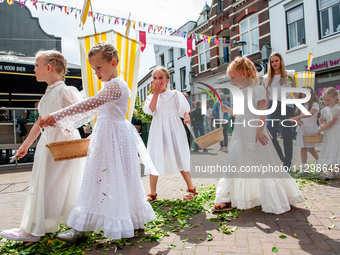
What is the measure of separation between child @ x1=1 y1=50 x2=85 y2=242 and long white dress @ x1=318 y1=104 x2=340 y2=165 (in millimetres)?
3885

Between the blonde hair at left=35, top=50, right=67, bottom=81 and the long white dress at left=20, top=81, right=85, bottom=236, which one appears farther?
the blonde hair at left=35, top=50, right=67, bottom=81

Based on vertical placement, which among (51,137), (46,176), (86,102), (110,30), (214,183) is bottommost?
(214,183)

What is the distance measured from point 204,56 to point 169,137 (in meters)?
19.3

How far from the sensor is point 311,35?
11.7 m

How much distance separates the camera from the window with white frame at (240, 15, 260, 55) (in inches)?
608

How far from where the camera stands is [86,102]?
80.0 inches

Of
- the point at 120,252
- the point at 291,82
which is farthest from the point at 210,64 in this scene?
the point at 120,252

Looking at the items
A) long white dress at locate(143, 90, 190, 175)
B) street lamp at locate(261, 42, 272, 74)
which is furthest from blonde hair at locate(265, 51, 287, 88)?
street lamp at locate(261, 42, 272, 74)

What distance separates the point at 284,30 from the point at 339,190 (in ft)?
39.4

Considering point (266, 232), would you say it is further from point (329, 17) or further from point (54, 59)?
point (329, 17)

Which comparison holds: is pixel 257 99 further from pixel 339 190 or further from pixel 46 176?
pixel 46 176

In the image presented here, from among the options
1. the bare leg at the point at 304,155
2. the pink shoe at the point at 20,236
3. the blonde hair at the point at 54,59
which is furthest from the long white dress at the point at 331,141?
the pink shoe at the point at 20,236

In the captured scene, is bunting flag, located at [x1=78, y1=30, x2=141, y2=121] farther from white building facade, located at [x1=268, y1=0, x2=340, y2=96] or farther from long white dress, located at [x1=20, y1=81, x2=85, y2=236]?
white building facade, located at [x1=268, y1=0, x2=340, y2=96]

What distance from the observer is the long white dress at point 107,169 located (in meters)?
2.06
